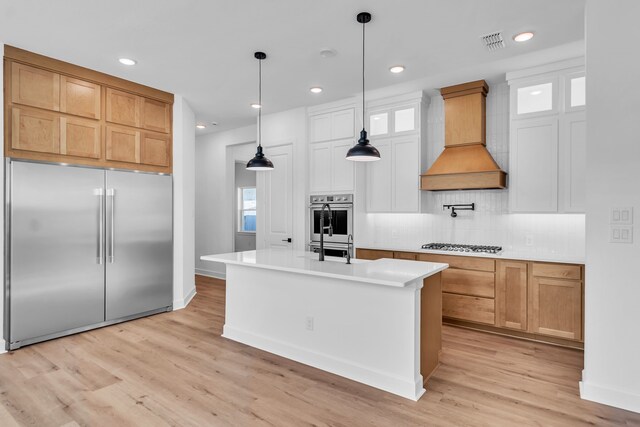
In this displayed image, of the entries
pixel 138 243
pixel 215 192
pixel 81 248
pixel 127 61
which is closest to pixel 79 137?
pixel 127 61

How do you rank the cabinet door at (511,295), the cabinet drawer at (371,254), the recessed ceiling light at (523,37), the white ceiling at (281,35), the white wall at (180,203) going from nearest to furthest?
1. the white ceiling at (281,35)
2. the recessed ceiling light at (523,37)
3. the cabinet door at (511,295)
4. the cabinet drawer at (371,254)
5. the white wall at (180,203)

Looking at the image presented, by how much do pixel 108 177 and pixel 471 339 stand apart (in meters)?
4.48

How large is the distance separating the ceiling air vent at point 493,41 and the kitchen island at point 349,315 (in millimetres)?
2129

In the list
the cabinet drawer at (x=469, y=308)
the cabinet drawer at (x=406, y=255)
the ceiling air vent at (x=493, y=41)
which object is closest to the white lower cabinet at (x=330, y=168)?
the cabinet drawer at (x=406, y=255)

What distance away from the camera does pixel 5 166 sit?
3424mm

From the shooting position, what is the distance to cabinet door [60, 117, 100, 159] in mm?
3820

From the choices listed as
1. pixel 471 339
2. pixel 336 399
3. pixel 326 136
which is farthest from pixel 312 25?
pixel 471 339

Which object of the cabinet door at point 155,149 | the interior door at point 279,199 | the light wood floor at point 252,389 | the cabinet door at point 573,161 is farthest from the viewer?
the interior door at point 279,199

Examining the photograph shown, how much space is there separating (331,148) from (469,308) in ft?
9.37

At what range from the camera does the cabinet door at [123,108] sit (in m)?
4.25

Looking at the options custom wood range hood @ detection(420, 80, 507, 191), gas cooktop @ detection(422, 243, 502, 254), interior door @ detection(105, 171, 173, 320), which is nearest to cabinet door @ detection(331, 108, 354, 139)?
custom wood range hood @ detection(420, 80, 507, 191)

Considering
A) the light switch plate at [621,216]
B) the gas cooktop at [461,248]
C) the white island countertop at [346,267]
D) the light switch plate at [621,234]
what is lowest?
the white island countertop at [346,267]

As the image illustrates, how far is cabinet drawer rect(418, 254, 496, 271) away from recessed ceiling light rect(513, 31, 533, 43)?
7.32ft

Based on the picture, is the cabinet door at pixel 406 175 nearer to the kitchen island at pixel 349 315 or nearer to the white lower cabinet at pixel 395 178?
the white lower cabinet at pixel 395 178
